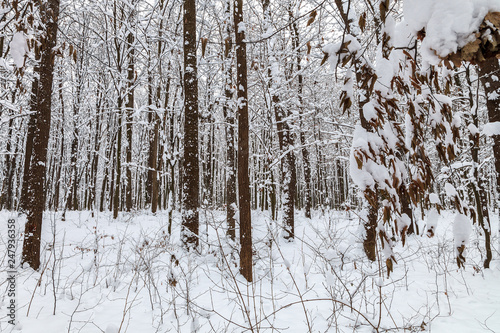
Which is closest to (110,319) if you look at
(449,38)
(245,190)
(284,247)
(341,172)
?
(245,190)

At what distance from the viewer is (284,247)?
8344 mm

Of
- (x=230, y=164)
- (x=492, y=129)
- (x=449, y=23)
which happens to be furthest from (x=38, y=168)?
(x=492, y=129)

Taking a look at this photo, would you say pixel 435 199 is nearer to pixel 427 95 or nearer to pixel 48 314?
pixel 427 95

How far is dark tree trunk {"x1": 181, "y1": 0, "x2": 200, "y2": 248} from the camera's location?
6250 mm

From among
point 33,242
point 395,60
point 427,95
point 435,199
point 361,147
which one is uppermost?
point 395,60

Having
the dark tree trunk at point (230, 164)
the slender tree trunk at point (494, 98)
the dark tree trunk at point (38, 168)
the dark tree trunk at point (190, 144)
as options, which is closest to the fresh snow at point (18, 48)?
the dark tree trunk at point (38, 168)

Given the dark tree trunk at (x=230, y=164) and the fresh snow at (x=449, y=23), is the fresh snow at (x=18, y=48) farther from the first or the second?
the dark tree trunk at (x=230, y=164)

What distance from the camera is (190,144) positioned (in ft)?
20.9

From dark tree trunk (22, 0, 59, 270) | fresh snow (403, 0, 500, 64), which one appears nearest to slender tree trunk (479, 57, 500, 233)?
fresh snow (403, 0, 500, 64)

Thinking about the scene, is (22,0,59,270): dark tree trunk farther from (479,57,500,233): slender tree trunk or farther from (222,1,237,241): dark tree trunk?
(479,57,500,233): slender tree trunk

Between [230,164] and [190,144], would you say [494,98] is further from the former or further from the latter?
[230,164]

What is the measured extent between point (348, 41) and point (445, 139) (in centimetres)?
84

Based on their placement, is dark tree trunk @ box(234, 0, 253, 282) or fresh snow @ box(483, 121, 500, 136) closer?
fresh snow @ box(483, 121, 500, 136)

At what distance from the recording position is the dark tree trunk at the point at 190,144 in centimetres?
625
